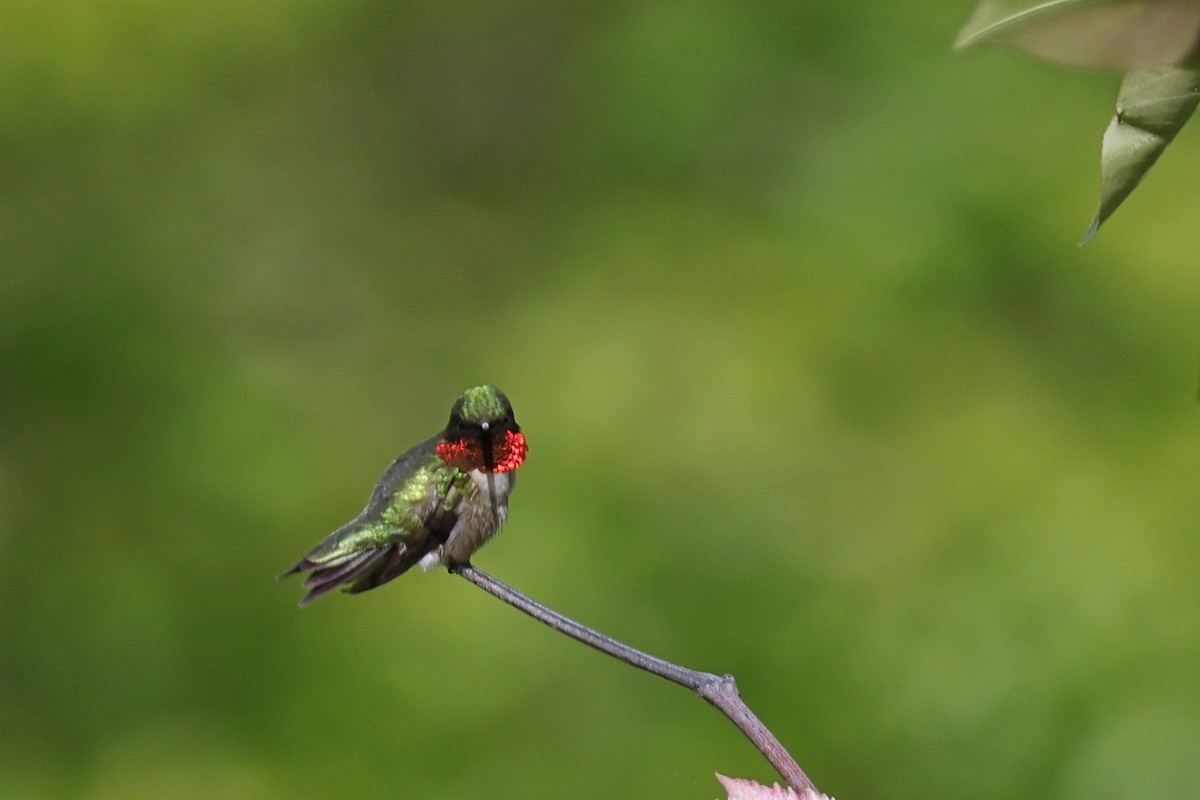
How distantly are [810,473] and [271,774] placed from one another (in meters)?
1.17

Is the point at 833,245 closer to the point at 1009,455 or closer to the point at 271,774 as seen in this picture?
the point at 1009,455

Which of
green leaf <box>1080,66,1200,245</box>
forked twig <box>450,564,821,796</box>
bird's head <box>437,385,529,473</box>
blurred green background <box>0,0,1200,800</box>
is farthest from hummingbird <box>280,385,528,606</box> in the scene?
blurred green background <box>0,0,1200,800</box>

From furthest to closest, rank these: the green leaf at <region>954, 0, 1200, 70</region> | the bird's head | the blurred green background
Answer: the blurred green background → the bird's head → the green leaf at <region>954, 0, 1200, 70</region>

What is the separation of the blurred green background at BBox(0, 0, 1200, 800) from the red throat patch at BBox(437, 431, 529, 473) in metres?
1.93

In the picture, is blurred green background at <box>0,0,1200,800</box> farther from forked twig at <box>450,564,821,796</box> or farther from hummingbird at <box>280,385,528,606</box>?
forked twig at <box>450,564,821,796</box>

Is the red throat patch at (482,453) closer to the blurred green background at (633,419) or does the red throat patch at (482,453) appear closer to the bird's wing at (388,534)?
the bird's wing at (388,534)

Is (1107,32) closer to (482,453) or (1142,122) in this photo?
(1142,122)

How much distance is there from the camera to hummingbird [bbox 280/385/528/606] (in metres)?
0.69

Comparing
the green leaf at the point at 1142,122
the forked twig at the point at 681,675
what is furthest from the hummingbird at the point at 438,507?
the green leaf at the point at 1142,122

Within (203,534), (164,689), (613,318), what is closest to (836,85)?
(613,318)

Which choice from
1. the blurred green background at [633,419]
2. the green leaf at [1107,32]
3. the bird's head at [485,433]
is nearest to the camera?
the green leaf at [1107,32]

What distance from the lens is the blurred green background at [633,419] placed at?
2.67m

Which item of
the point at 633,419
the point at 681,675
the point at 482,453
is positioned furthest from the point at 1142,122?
the point at 633,419

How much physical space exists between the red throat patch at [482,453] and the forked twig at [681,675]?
13 cm
